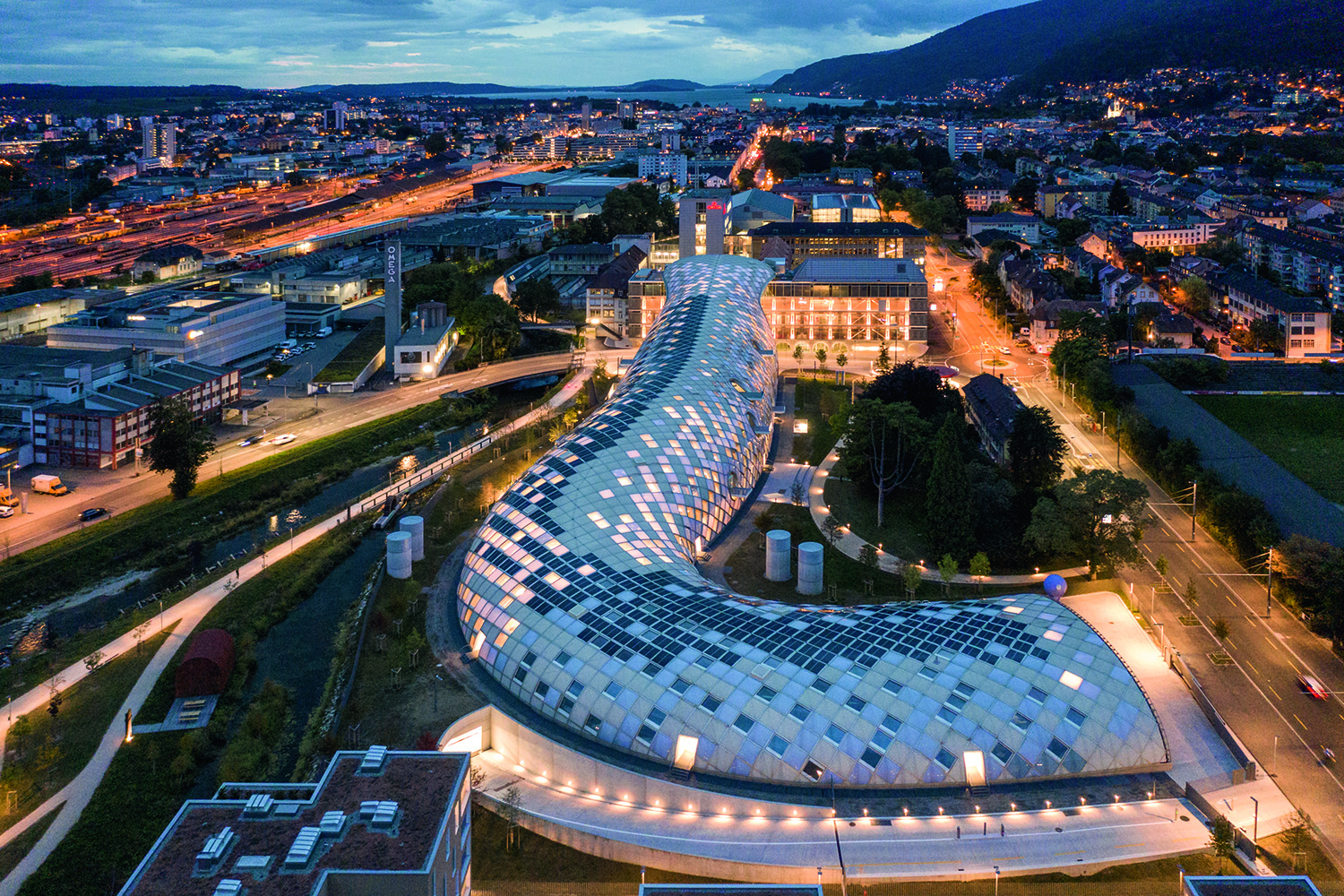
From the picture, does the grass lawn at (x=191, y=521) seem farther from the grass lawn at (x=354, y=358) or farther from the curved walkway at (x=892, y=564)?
the curved walkway at (x=892, y=564)

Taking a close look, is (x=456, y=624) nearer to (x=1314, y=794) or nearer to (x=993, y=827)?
(x=993, y=827)

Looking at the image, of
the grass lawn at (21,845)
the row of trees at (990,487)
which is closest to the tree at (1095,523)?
the row of trees at (990,487)

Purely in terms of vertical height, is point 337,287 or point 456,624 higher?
point 337,287

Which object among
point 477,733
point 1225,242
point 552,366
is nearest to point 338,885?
point 477,733

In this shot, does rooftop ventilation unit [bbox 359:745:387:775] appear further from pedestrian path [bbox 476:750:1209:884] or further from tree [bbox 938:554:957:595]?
tree [bbox 938:554:957:595]

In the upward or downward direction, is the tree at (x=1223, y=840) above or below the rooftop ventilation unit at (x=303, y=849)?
below

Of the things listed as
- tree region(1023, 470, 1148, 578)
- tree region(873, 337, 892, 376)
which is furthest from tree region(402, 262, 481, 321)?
tree region(1023, 470, 1148, 578)

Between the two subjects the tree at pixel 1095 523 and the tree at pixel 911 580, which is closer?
the tree at pixel 911 580
